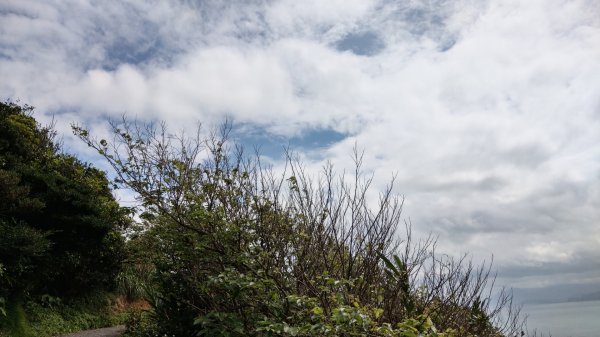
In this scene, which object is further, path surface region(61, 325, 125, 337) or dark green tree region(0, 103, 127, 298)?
path surface region(61, 325, 125, 337)

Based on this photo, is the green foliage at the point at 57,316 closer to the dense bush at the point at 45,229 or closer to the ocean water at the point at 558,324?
the dense bush at the point at 45,229

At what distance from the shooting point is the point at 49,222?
1314 cm

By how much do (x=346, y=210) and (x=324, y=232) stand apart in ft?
1.30

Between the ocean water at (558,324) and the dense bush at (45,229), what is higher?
the dense bush at (45,229)

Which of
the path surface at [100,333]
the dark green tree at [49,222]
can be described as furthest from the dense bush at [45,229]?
the path surface at [100,333]

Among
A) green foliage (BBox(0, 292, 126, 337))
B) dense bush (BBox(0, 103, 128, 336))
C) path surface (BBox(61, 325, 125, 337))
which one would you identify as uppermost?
dense bush (BBox(0, 103, 128, 336))

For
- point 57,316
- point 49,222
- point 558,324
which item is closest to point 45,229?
point 49,222

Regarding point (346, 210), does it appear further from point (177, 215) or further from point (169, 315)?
point (169, 315)

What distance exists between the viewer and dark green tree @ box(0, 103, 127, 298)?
35.3 ft

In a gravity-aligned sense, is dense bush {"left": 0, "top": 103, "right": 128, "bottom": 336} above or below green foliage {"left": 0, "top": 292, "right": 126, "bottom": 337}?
above

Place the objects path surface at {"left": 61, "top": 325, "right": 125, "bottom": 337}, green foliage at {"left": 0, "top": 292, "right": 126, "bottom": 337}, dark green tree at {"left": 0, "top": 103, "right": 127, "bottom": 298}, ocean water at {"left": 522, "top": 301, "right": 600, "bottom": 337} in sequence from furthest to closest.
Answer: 1. path surface at {"left": 61, "top": 325, "right": 125, "bottom": 337}
2. dark green tree at {"left": 0, "top": 103, "right": 127, "bottom": 298}
3. green foliage at {"left": 0, "top": 292, "right": 126, "bottom": 337}
4. ocean water at {"left": 522, "top": 301, "right": 600, "bottom": 337}

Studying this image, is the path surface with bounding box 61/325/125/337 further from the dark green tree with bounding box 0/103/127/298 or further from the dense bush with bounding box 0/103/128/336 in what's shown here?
the dark green tree with bounding box 0/103/127/298

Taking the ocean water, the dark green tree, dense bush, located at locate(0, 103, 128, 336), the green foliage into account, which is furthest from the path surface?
the ocean water

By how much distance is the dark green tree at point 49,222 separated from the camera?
10.8 meters
